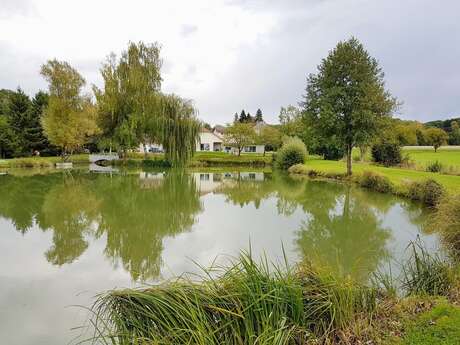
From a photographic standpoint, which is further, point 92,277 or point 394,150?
point 394,150

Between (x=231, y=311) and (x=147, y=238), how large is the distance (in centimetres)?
475

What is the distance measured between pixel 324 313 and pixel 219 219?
630 centimetres

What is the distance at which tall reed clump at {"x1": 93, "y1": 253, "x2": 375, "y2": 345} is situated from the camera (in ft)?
8.18

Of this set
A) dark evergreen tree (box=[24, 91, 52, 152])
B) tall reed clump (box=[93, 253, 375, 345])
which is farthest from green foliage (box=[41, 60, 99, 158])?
tall reed clump (box=[93, 253, 375, 345])

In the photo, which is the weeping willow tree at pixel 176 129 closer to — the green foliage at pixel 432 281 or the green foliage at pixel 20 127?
the green foliage at pixel 20 127

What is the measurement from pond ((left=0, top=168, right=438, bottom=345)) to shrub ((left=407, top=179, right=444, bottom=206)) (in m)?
0.50

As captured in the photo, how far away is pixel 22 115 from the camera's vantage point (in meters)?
33.8

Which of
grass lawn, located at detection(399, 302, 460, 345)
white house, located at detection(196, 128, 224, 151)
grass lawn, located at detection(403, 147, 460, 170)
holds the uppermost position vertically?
white house, located at detection(196, 128, 224, 151)

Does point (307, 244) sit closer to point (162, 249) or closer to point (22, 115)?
point (162, 249)

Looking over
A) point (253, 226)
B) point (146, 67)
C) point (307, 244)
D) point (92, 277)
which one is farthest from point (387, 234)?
point (146, 67)

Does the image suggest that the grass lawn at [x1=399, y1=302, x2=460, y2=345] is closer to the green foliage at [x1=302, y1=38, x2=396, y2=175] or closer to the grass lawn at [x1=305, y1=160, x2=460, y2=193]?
the grass lawn at [x1=305, y1=160, x2=460, y2=193]

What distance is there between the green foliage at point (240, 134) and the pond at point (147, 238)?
2575 cm

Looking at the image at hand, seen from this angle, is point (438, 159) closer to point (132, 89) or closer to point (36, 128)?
point (132, 89)

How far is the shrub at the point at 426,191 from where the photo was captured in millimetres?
10430
